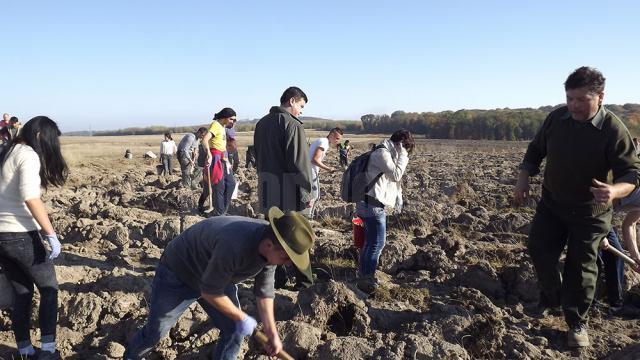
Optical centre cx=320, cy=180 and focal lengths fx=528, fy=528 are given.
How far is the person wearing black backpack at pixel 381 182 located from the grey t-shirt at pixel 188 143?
7045mm

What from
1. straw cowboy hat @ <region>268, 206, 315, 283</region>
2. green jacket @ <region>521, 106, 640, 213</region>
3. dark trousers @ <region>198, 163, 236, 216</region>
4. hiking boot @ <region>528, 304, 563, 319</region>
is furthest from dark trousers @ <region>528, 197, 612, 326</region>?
dark trousers @ <region>198, 163, 236, 216</region>

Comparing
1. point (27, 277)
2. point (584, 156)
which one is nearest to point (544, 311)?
point (584, 156)

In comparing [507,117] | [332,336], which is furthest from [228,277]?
[507,117]

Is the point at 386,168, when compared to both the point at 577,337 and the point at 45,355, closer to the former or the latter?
the point at 577,337

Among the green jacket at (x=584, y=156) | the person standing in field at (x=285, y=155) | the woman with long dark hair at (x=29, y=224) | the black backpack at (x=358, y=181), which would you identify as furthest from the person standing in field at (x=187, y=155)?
the green jacket at (x=584, y=156)

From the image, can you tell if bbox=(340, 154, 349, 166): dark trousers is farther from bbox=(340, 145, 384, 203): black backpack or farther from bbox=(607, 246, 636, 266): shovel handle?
bbox=(607, 246, 636, 266): shovel handle

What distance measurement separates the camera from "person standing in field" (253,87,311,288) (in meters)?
4.43

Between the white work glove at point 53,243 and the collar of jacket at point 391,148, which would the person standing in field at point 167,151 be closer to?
the collar of jacket at point 391,148

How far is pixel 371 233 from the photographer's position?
465 centimetres

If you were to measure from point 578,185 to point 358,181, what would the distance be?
172 cm

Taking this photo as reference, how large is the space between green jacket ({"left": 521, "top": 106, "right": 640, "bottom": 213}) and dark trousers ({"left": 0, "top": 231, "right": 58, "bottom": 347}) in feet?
11.2

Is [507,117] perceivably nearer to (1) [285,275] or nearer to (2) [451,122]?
(2) [451,122]

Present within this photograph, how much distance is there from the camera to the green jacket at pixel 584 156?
11.1ft

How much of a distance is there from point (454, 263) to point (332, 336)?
228 cm
